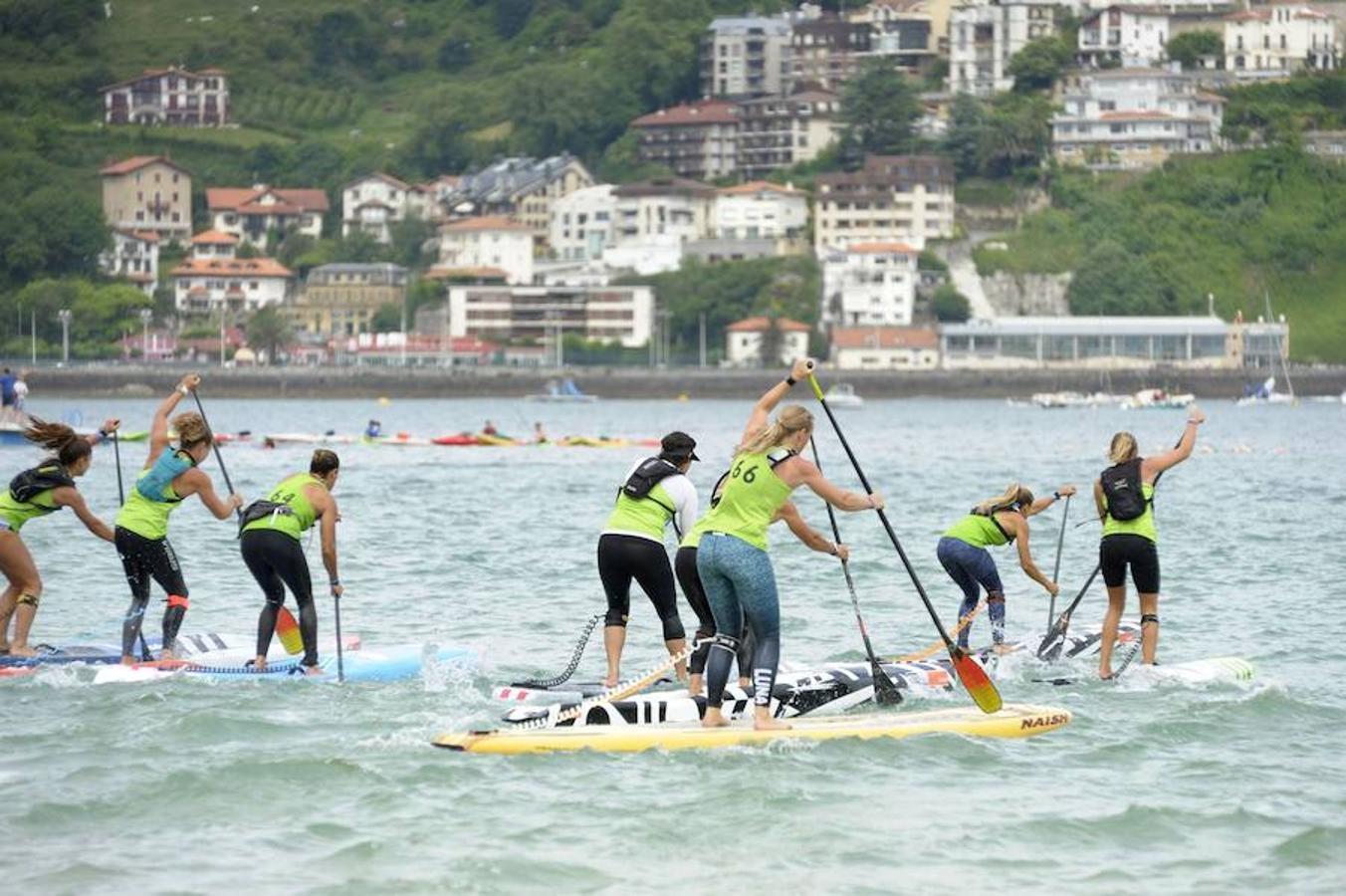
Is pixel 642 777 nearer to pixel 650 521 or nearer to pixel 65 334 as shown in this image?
pixel 650 521

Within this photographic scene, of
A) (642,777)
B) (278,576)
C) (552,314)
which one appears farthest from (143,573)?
(552,314)

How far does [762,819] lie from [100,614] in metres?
12.4

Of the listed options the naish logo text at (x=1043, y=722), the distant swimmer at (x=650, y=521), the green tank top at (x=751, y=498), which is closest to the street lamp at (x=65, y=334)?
the distant swimmer at (x=650, y=521)

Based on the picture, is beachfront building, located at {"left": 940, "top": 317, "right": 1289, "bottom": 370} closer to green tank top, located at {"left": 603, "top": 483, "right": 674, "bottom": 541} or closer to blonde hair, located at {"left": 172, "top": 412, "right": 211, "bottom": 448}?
blonde hair, located at {"left": 172, "top": 412, "right": 211, "bottom": 448}

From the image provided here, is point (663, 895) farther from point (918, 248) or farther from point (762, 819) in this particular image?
point (918, 248)

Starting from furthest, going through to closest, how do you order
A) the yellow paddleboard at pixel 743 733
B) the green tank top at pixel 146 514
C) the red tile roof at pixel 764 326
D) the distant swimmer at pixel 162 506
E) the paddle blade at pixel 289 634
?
1. the red tile roof at pixel 764 326
2. the paddle blade at pixel 289 634
3. the green tank top at pixel 146 514
4. the distant swimmer at pixel 162 506
5. the yellow paddleboard at pixel 743 733

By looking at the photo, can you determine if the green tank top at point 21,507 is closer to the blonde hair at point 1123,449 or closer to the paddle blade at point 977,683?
the paddle blade at point 977,683

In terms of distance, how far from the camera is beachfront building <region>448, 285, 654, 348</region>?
192375mm

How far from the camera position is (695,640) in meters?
18.5

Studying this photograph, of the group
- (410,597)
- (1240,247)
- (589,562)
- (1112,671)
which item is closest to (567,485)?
(589,562)

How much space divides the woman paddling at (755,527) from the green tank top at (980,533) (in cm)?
447

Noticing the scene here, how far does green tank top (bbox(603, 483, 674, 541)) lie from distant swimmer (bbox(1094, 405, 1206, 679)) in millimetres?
3696

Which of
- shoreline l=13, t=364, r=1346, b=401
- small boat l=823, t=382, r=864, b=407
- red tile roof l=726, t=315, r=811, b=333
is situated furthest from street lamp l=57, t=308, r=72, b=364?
small boat l=823, t=382, r=864, b=407

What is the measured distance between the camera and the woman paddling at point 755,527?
1664 centimetres
